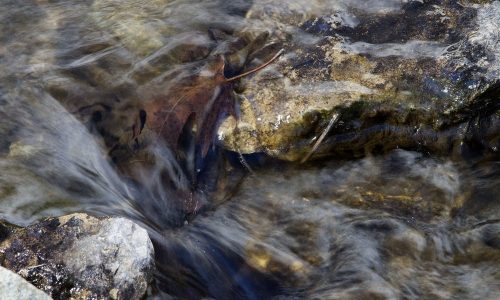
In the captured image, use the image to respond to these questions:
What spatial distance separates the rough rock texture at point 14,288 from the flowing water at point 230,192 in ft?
2.06

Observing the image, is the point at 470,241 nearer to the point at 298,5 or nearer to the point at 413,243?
the point at 413,243

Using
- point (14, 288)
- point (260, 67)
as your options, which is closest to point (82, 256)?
point (14, 288)

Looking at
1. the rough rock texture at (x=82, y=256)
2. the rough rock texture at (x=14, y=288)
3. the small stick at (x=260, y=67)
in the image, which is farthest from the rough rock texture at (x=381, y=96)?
the rough rock texture at (x=14, y=288)

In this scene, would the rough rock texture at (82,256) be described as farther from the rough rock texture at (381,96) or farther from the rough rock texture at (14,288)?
the rough rock texture at (381,96)

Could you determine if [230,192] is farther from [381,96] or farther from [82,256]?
[82,256]

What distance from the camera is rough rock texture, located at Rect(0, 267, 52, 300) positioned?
83.7 inches

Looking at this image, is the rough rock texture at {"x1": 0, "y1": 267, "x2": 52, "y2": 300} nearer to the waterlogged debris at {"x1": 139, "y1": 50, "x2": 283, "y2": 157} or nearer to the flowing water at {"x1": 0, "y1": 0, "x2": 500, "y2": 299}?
the flowing water at {"x1": 0, "y1": 0, "x2": 500, "y2": 299}

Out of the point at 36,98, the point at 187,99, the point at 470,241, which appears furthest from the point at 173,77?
the point at 470,241

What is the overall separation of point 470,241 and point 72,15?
3.51 metres

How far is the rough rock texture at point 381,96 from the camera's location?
382 cm

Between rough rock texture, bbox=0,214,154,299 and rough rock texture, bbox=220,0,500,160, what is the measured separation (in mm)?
1418

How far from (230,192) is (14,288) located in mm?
1818

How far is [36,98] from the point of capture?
4016 millimetres

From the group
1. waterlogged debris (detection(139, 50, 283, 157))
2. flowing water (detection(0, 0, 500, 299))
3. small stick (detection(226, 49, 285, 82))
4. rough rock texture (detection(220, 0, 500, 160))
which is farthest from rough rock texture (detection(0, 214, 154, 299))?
small stick (detection(226, 49, 285, 82))
